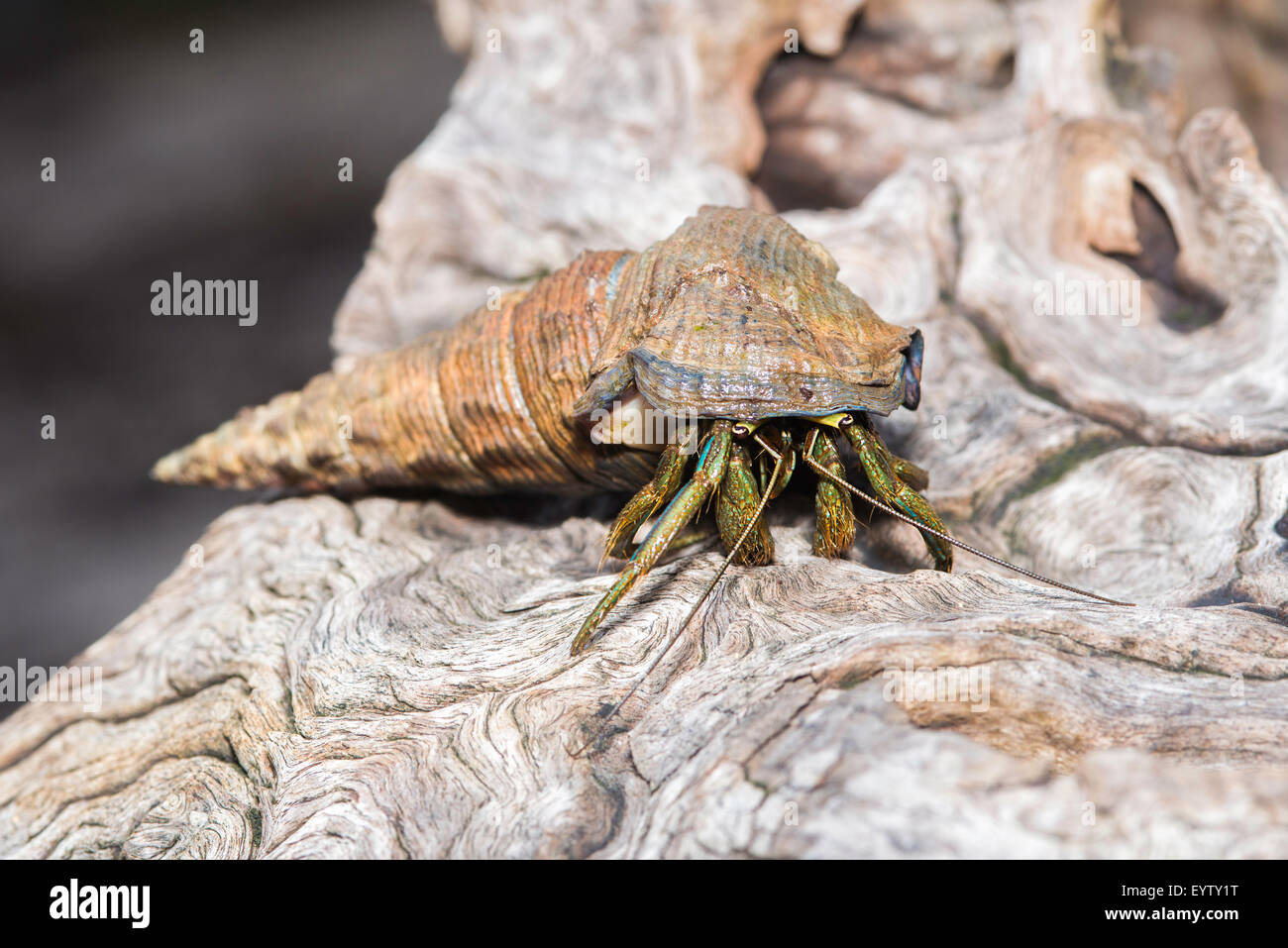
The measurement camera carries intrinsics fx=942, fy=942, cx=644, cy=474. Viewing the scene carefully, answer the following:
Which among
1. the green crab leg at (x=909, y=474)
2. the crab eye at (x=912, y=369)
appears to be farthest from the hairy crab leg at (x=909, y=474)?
the crab eye at (x=912, y=369)

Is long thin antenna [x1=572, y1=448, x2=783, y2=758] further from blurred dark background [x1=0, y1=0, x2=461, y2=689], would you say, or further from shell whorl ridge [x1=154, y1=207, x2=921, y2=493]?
blurred dark background [x1=0, y1=0, x2=461, y2=689]

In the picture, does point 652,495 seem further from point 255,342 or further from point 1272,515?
point 255,342

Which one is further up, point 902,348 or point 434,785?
point 902,348

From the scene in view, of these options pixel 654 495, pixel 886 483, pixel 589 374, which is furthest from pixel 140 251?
pixel 886 483

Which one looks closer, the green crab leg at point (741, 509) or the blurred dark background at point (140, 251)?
the green crab leg at point (741, 509)

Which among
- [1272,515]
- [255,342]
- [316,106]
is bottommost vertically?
[1272,515]

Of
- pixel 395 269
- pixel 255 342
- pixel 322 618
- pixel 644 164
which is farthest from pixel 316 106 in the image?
pixel 322 618

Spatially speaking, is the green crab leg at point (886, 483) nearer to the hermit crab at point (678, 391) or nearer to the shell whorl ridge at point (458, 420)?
the hermit crab at point (678, 391)
